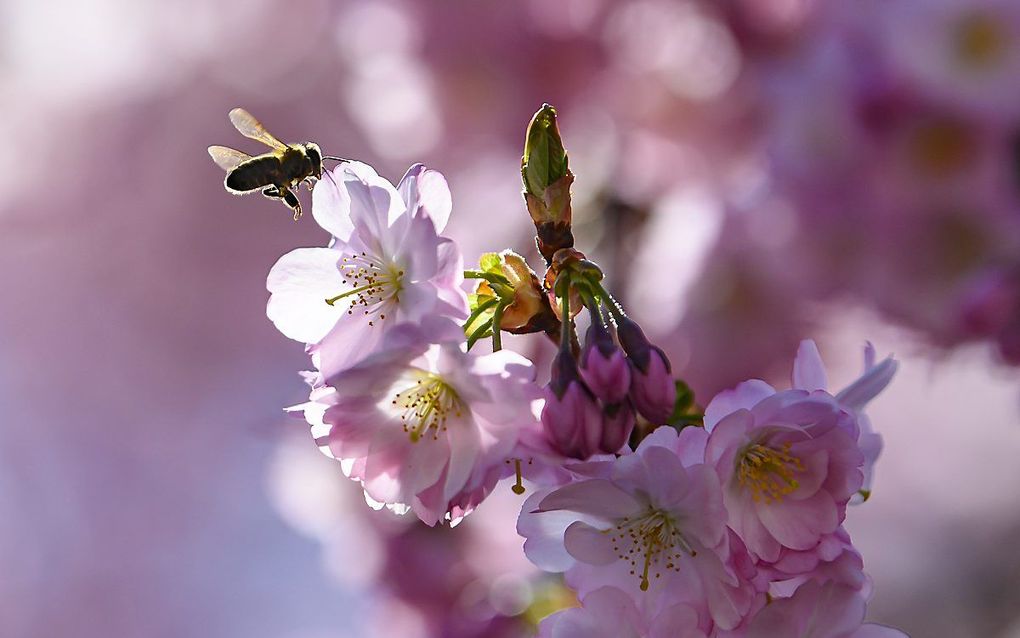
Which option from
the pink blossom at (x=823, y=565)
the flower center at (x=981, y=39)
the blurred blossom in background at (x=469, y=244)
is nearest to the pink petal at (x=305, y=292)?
the pink blossom at (x=823, y=565)

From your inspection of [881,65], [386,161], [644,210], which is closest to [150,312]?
[386,161]

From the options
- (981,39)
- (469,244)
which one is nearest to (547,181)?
(981,39)

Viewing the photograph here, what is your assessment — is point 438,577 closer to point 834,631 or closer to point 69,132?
point 834,631

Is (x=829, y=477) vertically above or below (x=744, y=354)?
below

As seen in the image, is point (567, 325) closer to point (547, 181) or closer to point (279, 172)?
point (547, 181)

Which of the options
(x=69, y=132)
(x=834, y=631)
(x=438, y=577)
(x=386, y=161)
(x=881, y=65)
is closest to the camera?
(x=834, y=631)

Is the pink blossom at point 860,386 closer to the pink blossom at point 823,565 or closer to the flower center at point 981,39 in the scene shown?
the pink blossom at point 823,565

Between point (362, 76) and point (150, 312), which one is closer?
point (362, 76)
